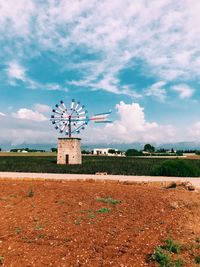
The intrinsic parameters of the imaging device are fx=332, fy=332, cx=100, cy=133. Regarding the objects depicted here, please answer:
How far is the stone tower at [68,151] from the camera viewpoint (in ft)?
159

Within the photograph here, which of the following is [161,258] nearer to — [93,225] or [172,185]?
[93,225]

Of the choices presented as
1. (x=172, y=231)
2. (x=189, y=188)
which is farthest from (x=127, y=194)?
(x=172, y=231)

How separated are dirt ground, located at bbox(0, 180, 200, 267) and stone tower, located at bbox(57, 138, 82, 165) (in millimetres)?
30312

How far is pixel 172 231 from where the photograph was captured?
10.9 metres

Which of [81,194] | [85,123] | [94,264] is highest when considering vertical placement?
[85,123]

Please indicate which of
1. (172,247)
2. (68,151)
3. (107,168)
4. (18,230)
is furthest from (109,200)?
(68,151)

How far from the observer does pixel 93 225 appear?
38.1 ft

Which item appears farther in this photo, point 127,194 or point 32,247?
point 127,194

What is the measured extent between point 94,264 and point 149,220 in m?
4.28

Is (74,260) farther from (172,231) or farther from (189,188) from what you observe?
(189,188)

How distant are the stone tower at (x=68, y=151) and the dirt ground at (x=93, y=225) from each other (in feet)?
99.5

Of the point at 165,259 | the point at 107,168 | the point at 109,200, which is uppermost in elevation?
the point at 107,168

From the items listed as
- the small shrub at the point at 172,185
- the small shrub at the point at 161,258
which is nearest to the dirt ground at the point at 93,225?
the small shrub at the point at 161,258

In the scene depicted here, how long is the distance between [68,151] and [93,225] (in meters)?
37.6
